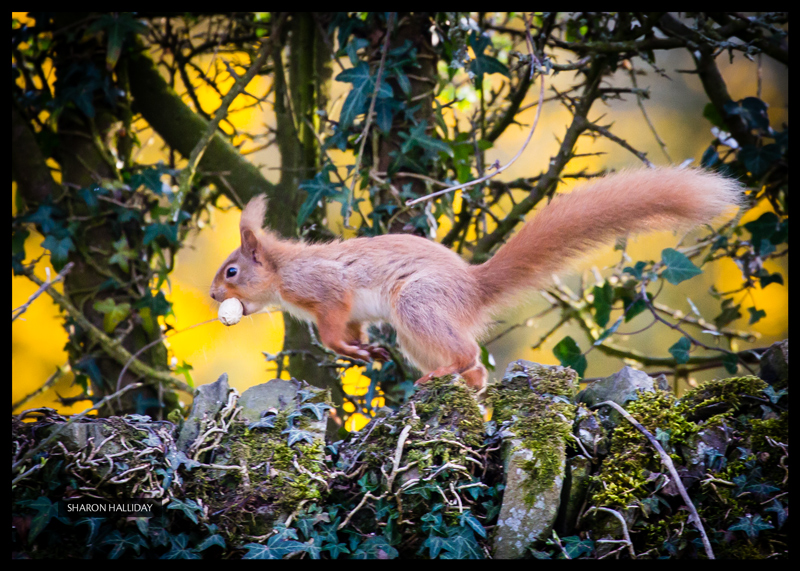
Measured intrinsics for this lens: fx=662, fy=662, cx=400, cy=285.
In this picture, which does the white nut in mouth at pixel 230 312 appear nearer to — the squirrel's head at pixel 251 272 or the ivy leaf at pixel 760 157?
the squirrel's head at pixel 251 272

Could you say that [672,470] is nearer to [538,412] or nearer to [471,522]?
[538,412]

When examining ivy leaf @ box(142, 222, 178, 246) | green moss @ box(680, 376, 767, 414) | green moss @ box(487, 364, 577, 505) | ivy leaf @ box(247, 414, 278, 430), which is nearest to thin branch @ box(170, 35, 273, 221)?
ivy leaf @ box(142, 222, 178, 246)

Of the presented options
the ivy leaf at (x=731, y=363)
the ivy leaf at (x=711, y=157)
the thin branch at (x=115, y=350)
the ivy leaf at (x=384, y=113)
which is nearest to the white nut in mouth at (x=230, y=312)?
the thin branch at (x=115, y=350)

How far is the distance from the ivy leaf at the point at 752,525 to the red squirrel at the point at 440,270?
2.58ft

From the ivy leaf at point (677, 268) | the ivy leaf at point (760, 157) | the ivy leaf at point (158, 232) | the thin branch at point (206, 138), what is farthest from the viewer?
the ivy leaf at point (158, 232)

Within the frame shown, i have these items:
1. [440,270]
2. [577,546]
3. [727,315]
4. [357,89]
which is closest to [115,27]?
[357,89]

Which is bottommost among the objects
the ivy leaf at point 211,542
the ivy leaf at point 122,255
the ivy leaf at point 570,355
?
the ivy leaf at point 211,542

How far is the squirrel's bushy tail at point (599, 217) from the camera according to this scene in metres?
1.76

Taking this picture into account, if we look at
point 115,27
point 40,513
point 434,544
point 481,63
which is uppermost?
point 115,27

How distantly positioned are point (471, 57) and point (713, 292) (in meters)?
1.52

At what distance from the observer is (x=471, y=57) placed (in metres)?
2.53

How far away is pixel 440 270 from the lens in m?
2.01

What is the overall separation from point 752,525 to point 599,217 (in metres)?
0.89

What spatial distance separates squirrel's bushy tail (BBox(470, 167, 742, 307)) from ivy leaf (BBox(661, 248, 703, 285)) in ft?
1.56
